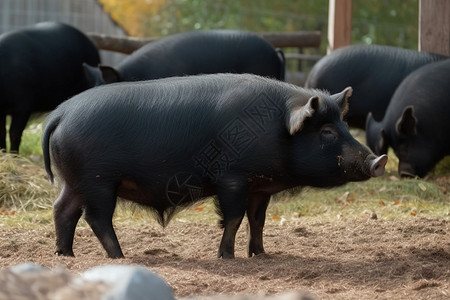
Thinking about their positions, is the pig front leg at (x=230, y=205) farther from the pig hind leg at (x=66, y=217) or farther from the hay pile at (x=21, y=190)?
the hay pile at (x=21, y=190)

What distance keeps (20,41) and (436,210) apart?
5312mm

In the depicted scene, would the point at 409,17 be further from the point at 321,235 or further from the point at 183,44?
the point at 321,235

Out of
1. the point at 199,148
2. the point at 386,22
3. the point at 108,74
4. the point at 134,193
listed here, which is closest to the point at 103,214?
the point at 134,193

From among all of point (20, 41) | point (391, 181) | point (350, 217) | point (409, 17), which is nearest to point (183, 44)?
point (20, 41)

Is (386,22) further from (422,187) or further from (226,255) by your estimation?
(226,255)

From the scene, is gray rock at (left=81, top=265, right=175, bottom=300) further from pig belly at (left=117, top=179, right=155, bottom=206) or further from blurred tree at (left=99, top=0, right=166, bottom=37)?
blurred tree at (left=99, top=0, right=166, bottom=37)

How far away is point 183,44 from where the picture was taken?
9852mm

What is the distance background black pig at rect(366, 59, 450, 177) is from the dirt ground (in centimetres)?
260

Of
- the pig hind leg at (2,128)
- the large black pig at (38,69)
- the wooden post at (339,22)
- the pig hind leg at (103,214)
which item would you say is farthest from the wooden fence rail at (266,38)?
the pig hind leg at (103,214)

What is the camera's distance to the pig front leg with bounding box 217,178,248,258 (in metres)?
5.12

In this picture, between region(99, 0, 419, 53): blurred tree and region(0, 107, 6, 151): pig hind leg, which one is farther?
region(99, 0, 419, 53): blurred tree

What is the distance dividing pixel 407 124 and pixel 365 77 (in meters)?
1.24

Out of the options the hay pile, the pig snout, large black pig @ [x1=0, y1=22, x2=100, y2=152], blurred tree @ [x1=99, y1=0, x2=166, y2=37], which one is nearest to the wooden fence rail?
large black pig @ [x1=0, y1=22, x2=100, y2=152]

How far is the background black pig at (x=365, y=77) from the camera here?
10008 millimetres
